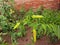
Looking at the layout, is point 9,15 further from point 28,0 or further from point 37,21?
point 37,21

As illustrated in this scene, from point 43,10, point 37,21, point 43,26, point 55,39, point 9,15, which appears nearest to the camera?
point 43,26

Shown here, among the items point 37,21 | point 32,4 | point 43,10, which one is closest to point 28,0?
→ point 32,4

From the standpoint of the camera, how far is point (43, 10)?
4496mm

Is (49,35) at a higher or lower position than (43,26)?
lower

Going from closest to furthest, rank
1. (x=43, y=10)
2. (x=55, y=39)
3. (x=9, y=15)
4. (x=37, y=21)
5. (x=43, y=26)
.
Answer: (x=43, y=26) < (x=37, y=21) < (x=55, y=39) < (x=9, y=15) < (x=43, y=10)

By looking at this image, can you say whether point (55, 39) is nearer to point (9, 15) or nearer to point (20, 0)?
point (9, 15)

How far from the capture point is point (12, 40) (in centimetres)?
382

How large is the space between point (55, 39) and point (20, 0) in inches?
52.6

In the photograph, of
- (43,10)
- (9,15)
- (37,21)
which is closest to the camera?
(37,21)

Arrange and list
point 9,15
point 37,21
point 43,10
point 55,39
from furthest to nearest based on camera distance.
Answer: point 43,10 < point 9,15 < point 55,39 < point 37,21

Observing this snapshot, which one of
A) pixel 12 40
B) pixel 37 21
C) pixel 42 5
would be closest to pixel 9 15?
pixel 12 40

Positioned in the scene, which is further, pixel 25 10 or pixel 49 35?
pixel 25 10

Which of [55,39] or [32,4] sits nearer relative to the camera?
[55,39]

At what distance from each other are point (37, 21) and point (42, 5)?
170 cm
